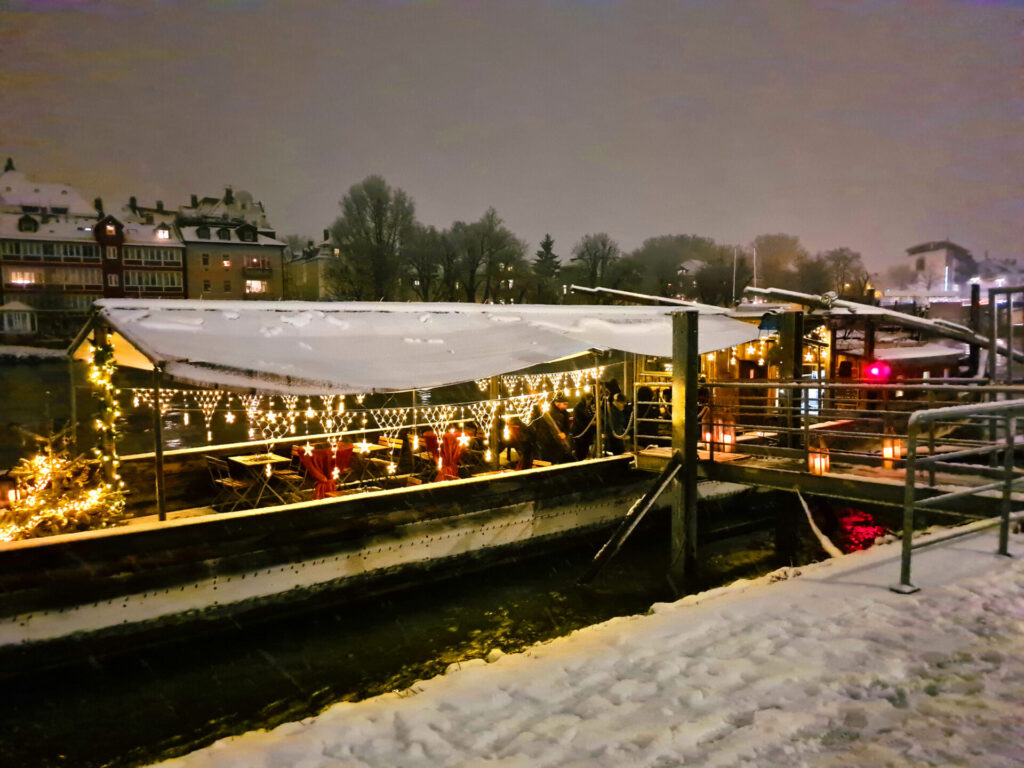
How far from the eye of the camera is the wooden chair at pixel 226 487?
9.02 metres

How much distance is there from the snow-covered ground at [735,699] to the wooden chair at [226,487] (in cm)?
532

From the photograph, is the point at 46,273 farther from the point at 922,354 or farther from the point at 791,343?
the point at 922,354

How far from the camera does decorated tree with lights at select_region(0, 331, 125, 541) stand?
7.07m

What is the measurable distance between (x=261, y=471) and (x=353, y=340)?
2.69 m

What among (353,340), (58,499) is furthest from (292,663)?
(353,340)

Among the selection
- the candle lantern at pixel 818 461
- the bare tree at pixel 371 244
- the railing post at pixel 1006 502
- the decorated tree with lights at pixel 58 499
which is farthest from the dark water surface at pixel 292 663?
the bare tree at pixel 371 244

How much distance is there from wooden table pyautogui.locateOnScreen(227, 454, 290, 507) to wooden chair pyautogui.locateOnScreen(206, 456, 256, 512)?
11 cm

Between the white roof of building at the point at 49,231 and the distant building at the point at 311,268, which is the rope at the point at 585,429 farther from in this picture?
the distant building at the point at 311,268

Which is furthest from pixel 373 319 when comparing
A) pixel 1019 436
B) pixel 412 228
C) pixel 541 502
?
pixel 412 228

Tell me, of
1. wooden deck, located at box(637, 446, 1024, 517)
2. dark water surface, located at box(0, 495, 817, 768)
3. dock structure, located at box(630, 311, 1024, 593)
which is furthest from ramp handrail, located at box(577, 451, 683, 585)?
wooden deck, located at box(637, 446, 1024, 517)

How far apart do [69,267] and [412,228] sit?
2380 centimetres

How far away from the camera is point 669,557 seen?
33.5ft

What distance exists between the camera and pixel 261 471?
923 cm

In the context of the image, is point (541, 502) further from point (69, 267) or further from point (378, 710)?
point (69, 267)
